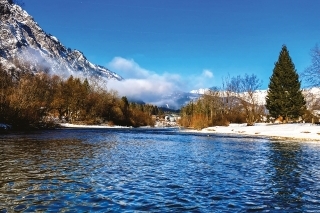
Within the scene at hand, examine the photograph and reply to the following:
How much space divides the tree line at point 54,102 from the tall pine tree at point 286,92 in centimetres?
5629

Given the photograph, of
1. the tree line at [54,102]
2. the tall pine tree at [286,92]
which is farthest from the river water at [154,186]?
the tall pine tree at [286,92]

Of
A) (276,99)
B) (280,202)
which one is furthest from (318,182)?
(276,99)

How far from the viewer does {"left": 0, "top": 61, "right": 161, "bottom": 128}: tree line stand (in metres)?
57.8

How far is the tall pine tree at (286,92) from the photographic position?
75.4 meters

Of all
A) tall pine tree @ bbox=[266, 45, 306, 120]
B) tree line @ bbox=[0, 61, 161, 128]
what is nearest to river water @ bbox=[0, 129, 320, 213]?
tree line @ bbox=[0, 61, 161, 128]

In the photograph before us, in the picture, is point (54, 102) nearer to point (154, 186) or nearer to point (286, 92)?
point (286, 92)

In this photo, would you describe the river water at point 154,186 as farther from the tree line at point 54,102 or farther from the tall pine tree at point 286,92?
the tall pine tree at point 286,92

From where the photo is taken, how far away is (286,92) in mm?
76000

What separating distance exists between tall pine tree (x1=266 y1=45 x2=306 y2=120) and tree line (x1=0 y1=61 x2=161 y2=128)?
56.3 metres

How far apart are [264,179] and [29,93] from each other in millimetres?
57707

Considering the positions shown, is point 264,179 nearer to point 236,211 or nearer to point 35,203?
point 236,211

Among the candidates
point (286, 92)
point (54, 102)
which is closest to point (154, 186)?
point (286, 92)

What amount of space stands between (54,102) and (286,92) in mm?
72711

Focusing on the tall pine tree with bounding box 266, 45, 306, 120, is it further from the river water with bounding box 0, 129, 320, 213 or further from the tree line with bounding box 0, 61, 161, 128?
the river water with bounding box 0, 129, 320, 213
